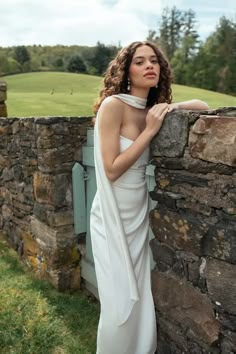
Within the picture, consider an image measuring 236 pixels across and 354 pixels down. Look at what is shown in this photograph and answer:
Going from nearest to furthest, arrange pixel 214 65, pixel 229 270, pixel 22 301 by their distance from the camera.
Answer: pixel 229 270
pixel 22 301
pixel 214 65

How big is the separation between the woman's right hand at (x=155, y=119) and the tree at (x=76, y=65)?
182ft

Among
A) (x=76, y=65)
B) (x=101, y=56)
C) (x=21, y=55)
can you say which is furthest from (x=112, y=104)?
(x=21, y=55)

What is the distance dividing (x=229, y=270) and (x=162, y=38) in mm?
64388

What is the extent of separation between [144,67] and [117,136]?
1.55 ft

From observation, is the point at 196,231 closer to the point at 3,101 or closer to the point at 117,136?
the point at 117,136

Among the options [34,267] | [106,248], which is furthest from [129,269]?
[34,267]

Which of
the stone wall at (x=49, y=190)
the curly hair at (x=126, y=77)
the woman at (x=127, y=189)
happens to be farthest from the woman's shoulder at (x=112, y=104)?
the stone wall at (x=49, y=190)

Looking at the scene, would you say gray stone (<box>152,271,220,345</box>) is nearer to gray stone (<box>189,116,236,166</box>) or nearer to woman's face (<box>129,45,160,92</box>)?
gray stone (<box>189,116,236,166</box>)

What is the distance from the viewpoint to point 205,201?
2299mm

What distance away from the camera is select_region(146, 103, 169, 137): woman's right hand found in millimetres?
2424

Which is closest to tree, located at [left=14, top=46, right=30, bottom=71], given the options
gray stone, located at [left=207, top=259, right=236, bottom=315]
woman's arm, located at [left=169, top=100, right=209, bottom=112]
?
woman's arm, located at [left=169, top=100, right=209, bottom=112]

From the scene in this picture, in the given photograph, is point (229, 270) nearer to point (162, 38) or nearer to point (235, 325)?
point (235, 325)

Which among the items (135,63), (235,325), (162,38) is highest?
(162,38)

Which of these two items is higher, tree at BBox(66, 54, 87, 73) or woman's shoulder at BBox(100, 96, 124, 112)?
tree at BBox(66, 54, 87, 73)
